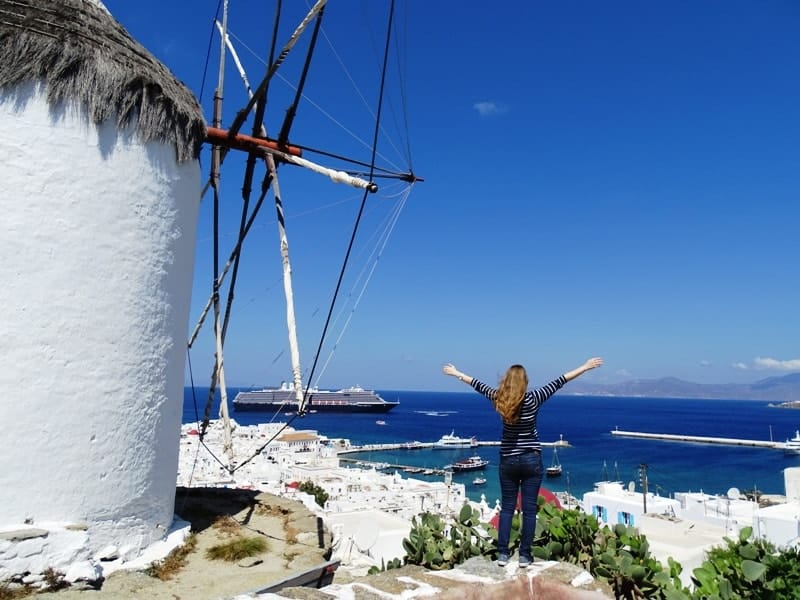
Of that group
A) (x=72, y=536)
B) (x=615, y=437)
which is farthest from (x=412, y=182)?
(x=615, y=437)

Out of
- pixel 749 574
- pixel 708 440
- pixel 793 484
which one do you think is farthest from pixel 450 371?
pixel 708 440

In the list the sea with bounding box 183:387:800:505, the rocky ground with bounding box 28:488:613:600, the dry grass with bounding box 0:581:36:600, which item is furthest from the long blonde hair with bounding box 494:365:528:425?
the sea with bounding box 183:387:800:505

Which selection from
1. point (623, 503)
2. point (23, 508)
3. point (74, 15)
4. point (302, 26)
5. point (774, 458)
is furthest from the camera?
point (774, 458)

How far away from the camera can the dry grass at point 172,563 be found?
577 cm

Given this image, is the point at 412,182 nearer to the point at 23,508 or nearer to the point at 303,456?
the point at 23,508

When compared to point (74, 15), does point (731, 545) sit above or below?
below

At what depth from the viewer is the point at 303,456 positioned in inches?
2222

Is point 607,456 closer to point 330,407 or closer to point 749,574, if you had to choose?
point 330,407

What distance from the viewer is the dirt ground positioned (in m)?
5.33

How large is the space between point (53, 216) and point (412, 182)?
5589mm

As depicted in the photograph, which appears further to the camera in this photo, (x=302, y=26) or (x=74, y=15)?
(x=302, y=26)

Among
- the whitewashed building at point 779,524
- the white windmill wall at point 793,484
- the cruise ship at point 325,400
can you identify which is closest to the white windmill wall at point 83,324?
the whitewashed building at point 779,524

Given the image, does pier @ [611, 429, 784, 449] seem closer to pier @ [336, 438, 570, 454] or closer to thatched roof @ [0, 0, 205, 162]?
pier @ [336, 438, 570, 454]

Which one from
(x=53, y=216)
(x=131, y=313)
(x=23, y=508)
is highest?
(x=53, y=216)
